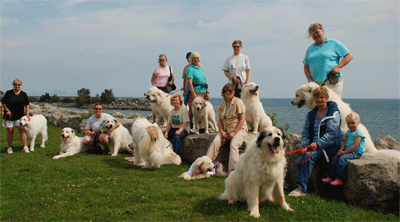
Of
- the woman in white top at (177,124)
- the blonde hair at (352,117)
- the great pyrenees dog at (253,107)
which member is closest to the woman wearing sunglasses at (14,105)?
the woman in white top at (177,124)

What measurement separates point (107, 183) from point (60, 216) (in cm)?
146

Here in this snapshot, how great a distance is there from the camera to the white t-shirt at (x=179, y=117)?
Answer: 748 centimetres

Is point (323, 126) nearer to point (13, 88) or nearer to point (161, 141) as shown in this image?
point (161, 141)

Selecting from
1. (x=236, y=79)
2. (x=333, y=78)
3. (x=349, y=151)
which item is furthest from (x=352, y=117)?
(x=236, y=79)

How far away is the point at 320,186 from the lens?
4.74 meters

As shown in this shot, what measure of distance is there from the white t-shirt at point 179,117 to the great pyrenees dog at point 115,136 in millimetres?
1794

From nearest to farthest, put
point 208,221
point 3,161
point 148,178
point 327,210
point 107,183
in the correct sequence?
point 208,221 < point 327,210 < point 107,183 < point 148,178 < point 3,161

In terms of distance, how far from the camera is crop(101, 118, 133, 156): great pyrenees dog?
8.12 m

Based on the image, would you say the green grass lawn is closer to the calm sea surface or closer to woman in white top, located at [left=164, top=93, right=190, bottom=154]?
woman in white top, located at [left=164, top=93, right=190, bottom=154]

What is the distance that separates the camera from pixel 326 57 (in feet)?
18.0

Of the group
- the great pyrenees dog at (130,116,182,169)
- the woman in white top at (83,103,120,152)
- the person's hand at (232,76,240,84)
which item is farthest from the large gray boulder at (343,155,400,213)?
the woman in white top at (83,103,120,152)

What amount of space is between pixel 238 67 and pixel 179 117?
2118mm

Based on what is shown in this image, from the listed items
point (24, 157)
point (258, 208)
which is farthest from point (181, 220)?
point (24, 157)

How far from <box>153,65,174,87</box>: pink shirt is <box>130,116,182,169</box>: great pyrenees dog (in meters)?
2.26
